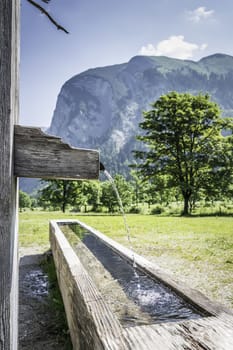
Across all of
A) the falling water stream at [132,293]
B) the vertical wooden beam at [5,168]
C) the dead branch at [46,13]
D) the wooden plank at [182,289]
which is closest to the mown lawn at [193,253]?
the wooden plank at [182,289]

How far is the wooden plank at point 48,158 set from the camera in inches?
38.4

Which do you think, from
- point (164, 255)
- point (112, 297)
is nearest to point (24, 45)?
point (112, 297)

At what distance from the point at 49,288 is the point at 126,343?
3322 mm

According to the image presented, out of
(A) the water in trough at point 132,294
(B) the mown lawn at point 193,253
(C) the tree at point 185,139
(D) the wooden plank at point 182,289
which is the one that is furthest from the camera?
(C) the tree at point 185,139

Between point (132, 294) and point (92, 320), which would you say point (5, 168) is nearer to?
point (92, 320)

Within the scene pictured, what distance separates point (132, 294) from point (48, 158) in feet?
6.78

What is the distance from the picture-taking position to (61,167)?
1.04 meters

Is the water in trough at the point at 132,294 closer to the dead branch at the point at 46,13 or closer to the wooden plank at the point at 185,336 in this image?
the wooden plank at the point at 185,336

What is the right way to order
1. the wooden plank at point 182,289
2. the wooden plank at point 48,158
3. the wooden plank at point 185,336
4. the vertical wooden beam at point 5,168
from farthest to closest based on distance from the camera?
the wooden plank at point 182,289, the wooden plank at point 185,336, the wooden plank at point 48,158, the vertical wooden beam at point 5,168

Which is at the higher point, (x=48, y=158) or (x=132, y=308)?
(x=48, y=158)

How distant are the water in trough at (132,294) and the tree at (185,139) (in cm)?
1512

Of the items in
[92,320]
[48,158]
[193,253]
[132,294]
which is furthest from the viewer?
[193,253]

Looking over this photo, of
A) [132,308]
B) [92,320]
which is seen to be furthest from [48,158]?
[132,308]

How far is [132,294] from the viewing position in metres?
2.59
